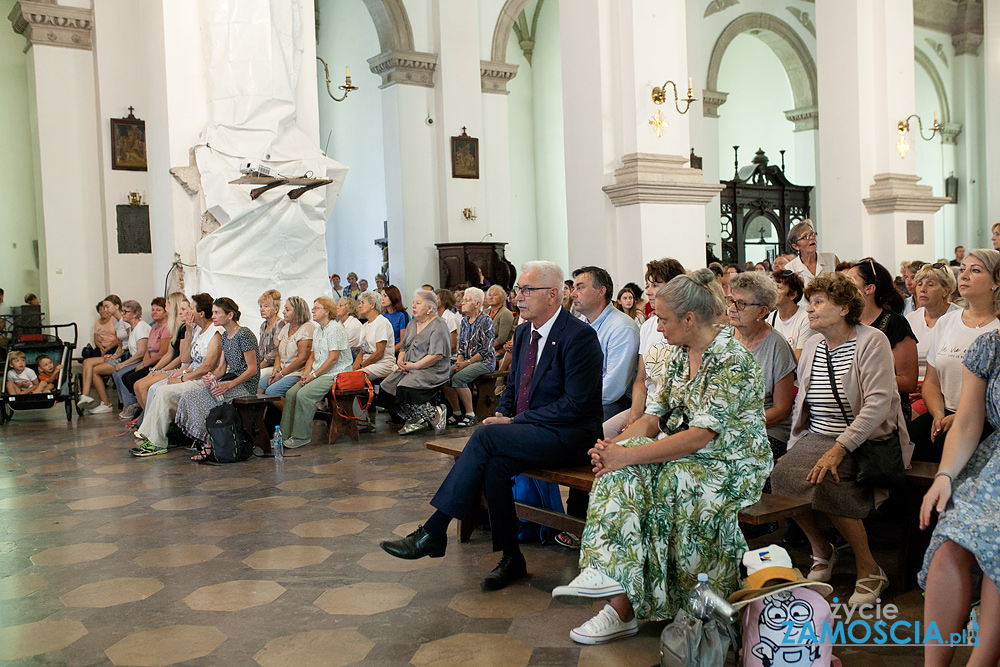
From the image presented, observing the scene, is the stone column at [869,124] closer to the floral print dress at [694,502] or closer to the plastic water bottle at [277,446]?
the plastic water bottle at [277,446]

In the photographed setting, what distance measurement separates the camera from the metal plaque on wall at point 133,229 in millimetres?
12496

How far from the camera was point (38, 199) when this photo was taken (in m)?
12.7

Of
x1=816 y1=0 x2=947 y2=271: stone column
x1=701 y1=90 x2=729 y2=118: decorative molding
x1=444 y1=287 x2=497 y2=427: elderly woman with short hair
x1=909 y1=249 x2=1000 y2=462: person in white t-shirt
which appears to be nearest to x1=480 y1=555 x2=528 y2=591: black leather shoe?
x1=909 y1=249 x2=1000 y2=462: person in white t-shirt

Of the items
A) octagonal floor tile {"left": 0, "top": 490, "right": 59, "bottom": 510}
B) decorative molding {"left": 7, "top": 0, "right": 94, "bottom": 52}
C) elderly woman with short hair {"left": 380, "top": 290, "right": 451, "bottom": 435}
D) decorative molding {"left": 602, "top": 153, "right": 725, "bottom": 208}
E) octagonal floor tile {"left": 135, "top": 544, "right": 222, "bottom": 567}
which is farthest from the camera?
decorative molding {"left": 7, "top": 0, "right": 94, "bottom": 52}

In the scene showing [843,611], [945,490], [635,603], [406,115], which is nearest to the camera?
[945,490]

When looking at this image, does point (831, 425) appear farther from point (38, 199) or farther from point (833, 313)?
point (38, 199)

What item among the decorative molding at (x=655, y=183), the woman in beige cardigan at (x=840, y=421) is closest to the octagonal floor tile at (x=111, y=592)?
the woman in beige cardigan at (x=840, y=421)

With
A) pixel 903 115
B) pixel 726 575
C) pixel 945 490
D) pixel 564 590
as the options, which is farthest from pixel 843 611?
pixel 903 115

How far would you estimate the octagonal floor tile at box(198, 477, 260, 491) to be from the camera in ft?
18.9

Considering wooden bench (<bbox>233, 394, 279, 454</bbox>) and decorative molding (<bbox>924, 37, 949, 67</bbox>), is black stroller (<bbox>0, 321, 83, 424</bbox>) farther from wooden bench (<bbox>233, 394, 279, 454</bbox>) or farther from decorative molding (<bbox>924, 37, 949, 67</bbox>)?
decorative molding (<bbox>924, 37, 949, 67</bbox>)

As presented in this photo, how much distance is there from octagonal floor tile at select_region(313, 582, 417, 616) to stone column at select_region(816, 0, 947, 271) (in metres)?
10.6

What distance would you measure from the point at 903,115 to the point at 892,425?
10400 millimetres

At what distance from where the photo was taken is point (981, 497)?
8.38 feet

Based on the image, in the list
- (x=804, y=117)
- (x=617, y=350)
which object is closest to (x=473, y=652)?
(x=617, y=350)
